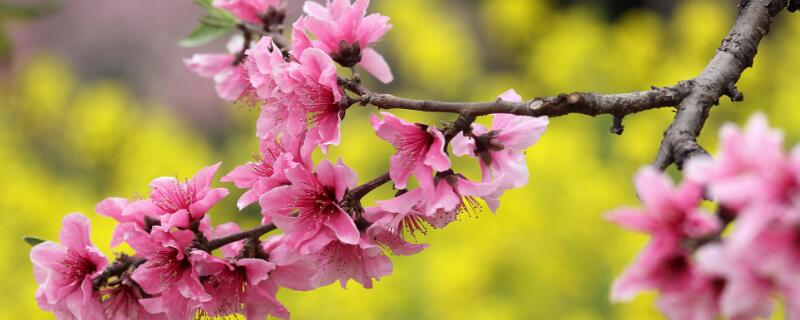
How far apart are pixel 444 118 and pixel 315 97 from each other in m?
→ 1.75

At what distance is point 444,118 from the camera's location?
2.46 meters

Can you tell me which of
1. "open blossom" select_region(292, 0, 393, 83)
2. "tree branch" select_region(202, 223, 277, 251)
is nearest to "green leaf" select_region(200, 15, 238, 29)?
"open blossom" select_region(292, 0, 393, 83)

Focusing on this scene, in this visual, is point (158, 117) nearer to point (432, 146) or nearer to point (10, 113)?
point (10, 113)

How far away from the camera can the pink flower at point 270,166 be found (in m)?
0.74

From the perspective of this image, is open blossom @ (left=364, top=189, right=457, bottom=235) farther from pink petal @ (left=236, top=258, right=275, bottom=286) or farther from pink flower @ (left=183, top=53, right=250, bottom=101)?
pink flower @ (left=183, top=53, right=250, bottom=101)

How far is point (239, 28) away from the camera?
1.01m

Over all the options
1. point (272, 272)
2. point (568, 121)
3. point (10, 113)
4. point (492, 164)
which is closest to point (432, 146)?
point (492, 164)

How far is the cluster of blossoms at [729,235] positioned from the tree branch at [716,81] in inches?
2.4

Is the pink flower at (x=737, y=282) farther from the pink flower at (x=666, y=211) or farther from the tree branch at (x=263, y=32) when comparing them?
the tree branch at (x=263, y=32)

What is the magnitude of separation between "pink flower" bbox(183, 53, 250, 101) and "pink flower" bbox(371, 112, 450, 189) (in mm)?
270

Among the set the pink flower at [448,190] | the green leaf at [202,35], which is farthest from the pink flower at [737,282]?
the green leaf at [202,35]

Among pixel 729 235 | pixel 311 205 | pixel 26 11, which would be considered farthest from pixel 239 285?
→ pixel 26 11

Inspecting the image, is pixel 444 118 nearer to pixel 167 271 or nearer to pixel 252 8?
pixel 252 8

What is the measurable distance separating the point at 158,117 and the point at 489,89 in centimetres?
118
